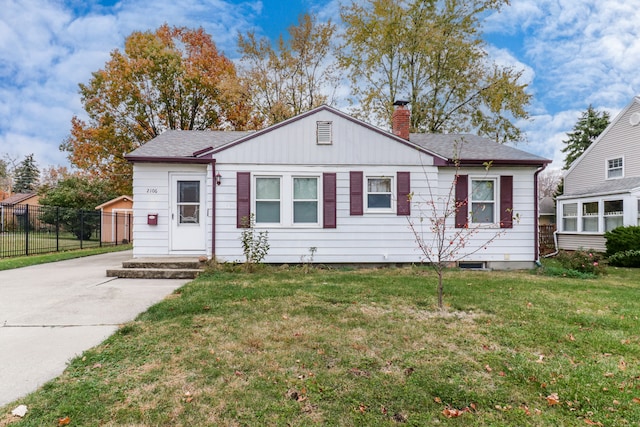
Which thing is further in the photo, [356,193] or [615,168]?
[615,168]

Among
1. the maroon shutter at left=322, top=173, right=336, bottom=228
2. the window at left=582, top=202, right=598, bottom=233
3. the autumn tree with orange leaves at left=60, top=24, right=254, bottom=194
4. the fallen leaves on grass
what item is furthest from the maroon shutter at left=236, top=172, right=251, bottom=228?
the window at left=582, top=202, right=598, bottom=233

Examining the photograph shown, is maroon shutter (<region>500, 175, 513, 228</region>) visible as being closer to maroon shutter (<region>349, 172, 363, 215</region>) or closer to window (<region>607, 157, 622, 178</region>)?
maroon shutter (<region>349, 172, 363, 215</region>)

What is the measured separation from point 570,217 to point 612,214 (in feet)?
7.58

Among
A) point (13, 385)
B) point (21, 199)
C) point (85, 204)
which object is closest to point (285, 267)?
point (13, 385)

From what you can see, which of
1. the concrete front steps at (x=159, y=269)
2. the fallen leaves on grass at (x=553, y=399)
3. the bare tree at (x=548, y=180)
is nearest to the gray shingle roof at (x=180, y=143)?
the concrete front steps at (x=159, y=269)

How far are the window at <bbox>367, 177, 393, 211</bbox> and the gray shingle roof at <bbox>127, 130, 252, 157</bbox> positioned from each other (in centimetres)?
418

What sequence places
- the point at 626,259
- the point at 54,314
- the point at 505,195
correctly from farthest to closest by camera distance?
the point at 626,259 → the point at 505,195 → the point at 54,314

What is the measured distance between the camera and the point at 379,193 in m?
8.96

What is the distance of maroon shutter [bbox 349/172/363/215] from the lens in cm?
879

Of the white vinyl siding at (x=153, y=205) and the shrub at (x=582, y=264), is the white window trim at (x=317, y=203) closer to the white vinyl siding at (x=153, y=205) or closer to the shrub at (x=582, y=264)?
the white vinyl siding at (x=153, y=205)

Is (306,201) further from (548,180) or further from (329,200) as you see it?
(548,180)

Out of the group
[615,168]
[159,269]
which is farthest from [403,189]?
[615,168]

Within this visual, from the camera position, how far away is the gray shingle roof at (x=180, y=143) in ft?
28.5

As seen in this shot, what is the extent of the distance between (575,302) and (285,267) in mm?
5912
